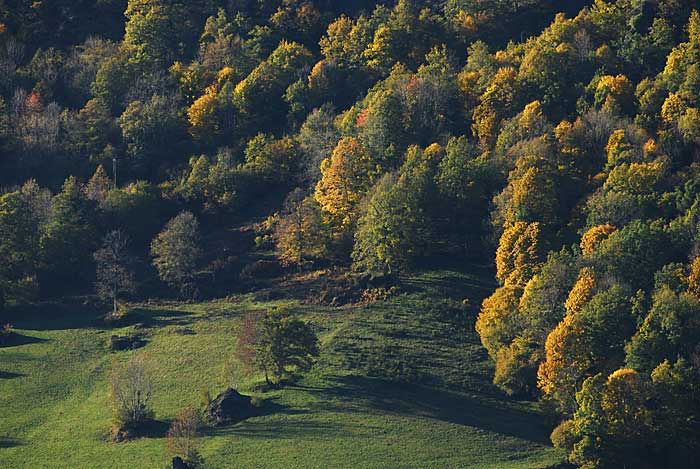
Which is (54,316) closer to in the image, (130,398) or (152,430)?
(130,398)

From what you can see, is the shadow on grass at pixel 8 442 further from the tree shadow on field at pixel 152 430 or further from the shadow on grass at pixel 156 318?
the shadow on grass at pixel 156 318

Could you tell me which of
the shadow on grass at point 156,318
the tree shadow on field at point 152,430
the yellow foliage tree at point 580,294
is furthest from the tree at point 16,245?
the yellow foliage tree at point 580,294

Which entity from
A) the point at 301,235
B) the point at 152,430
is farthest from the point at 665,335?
the point at 301,235

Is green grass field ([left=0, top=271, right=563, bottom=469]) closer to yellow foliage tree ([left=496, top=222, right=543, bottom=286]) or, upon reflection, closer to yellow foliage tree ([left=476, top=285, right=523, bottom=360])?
yellow foliage tree ([left=476, top=285, right=523, bottom=360])

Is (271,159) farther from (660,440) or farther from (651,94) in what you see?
(660,440)

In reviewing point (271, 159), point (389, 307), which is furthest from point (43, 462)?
point (271, 159)

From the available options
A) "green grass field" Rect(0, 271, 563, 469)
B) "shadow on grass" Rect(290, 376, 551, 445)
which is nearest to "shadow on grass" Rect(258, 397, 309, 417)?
"green grass field" Rect(0, 271, 563, 469)
